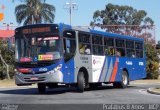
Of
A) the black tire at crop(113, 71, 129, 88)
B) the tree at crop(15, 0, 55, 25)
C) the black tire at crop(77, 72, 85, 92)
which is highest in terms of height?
the tree at crop(15, 0, 55, 25)

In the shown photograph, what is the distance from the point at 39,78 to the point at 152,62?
25.1 meters

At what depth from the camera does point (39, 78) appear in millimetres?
22047

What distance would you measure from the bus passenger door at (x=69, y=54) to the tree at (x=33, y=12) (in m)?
49.8

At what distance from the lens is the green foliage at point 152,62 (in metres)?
45.4

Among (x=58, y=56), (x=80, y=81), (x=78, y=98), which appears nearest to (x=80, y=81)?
(x=80, y=81)

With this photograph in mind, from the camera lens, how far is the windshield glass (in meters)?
21.9

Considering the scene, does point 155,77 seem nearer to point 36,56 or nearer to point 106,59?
point 106,59

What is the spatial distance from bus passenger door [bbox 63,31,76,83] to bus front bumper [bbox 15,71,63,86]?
1.67 ft

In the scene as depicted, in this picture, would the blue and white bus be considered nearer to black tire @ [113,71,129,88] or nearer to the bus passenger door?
the bus passenger door

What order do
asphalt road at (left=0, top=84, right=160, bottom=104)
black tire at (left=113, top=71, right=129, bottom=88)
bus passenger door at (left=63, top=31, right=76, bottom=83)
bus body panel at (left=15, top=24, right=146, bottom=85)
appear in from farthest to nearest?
1. black tire at (left=113, top=71, right=129, bottom=88)
2. bus passenger door at (left=63, top=31, right=76, bottom=83)
3. bus body panel at (left=15, top=24, right=146, bottom=85)
4. asphalt road at (left=0, top=84, right=160, bottom=104)

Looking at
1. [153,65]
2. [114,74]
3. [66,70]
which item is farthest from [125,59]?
[153,65]

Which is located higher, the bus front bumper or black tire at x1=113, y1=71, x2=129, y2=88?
the bus front bumper

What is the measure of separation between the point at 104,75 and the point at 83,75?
2570 millimetres

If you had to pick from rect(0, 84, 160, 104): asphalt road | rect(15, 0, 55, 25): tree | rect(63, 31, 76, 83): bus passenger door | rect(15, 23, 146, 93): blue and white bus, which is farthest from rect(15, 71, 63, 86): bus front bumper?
rect(15, 0, 55, 25): tree
